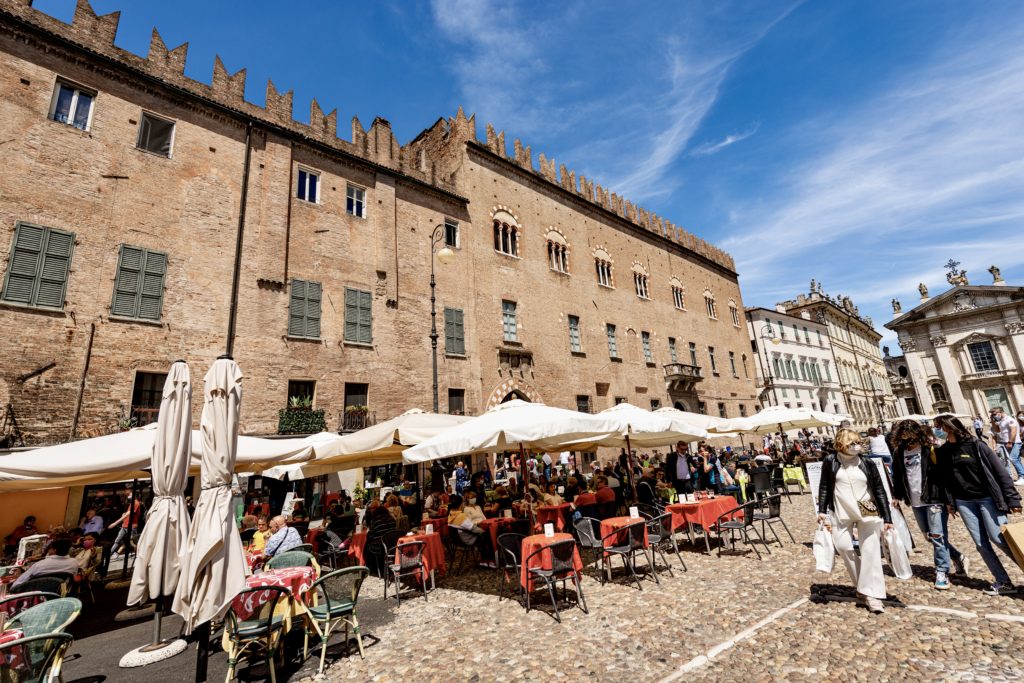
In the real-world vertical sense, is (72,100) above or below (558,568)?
above

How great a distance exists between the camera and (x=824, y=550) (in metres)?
5.16

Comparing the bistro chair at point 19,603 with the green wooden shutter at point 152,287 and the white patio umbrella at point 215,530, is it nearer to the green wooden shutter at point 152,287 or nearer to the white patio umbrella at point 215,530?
the white patio umbrella at point 215,530

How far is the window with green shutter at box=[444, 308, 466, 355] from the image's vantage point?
59.7ft

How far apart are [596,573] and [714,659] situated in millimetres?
3402

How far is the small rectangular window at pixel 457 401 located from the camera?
17.7m

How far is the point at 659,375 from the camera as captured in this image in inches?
1035

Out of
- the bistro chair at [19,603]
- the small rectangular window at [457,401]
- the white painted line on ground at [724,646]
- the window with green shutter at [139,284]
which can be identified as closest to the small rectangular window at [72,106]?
the window with green shutter at [139,284]

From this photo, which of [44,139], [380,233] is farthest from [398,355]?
[44,139]

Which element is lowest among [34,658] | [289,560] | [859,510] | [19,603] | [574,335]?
[34,658]

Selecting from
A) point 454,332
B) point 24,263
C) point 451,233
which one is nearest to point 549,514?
point 454,332

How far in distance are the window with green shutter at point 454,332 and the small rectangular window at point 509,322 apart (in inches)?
90.8

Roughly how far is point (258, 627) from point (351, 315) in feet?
40.6

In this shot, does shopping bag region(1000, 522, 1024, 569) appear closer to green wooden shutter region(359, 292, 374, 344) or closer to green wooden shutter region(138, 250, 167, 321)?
green wooden shutter region(359, 292, 374, 344)

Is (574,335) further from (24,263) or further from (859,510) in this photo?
(24,263)
